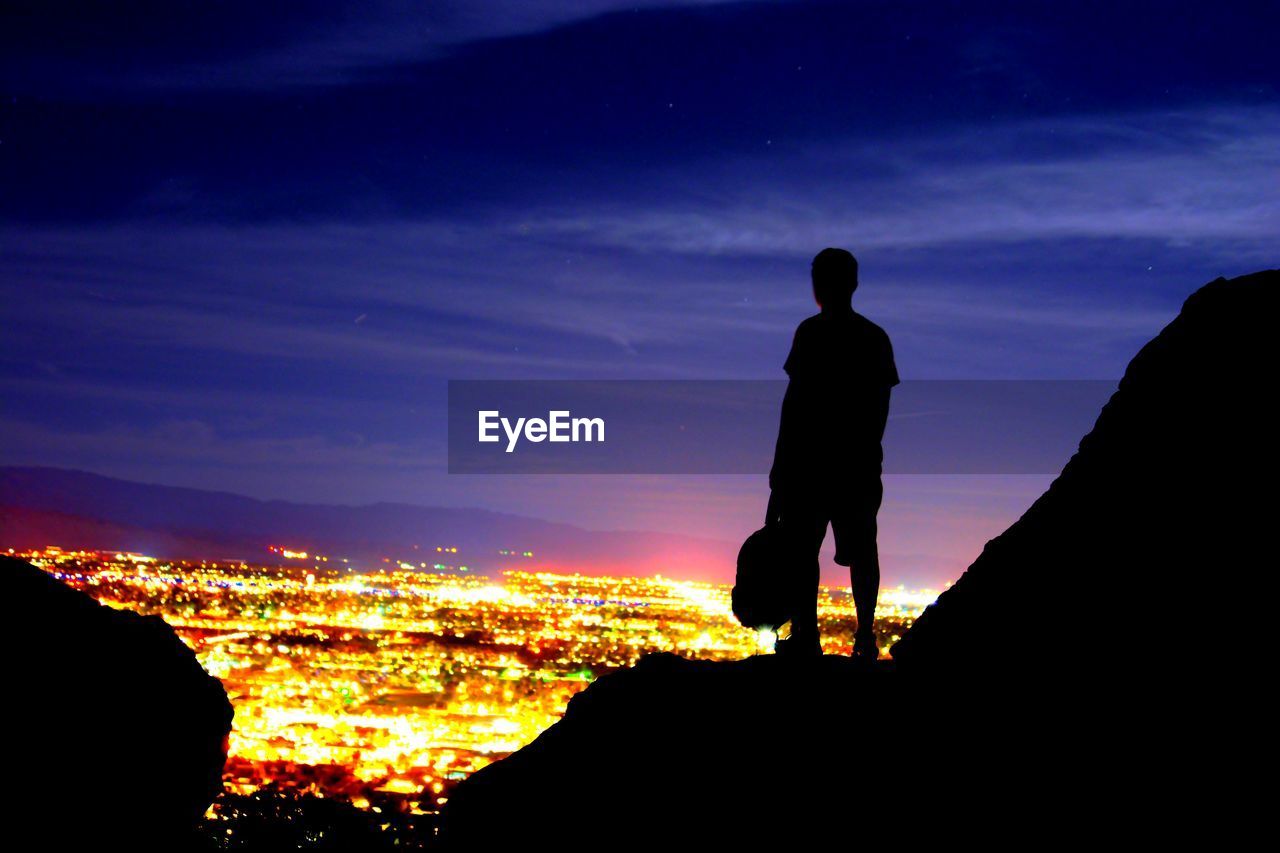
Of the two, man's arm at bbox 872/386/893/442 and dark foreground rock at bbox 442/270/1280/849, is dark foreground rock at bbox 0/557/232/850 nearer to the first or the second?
dark foreground rock at bbox 442/270/1280/849

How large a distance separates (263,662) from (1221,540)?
50.7m

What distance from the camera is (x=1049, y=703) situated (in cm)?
470

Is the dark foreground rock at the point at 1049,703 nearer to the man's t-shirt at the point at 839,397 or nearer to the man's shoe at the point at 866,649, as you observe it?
the man's shoe at the point at 866,649

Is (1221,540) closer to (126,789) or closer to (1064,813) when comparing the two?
(1064,813)

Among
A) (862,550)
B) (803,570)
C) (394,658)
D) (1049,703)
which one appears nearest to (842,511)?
(862,550)

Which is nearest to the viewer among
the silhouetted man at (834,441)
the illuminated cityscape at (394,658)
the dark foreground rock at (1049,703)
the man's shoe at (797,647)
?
the dark foreground rock at (1049,703)

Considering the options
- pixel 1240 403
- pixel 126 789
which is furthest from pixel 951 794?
pixel 126 789

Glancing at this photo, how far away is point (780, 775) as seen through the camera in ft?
16.3

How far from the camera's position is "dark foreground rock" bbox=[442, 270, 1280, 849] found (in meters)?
4.25

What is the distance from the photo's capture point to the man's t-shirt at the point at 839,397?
7.00 m

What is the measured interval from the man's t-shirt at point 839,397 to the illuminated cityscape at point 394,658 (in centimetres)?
130

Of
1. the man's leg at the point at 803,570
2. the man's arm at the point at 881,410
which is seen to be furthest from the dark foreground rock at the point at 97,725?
the man's arm at the point at 881,410

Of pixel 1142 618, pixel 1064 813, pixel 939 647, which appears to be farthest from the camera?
pixel 939 647

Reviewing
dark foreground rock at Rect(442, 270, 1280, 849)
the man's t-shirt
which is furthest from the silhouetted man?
dark foreground rock at Rect(442, 270, 1280, 849)
